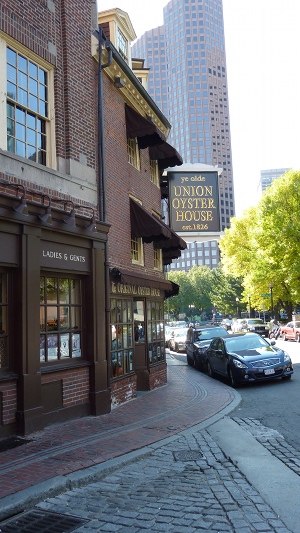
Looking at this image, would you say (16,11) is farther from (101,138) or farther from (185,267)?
(185,267)

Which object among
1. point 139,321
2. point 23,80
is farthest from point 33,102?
point 139,321

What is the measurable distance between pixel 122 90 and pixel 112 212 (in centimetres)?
358

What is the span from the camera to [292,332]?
30047 mm

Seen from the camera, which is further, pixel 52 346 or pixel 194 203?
pixel 194 203

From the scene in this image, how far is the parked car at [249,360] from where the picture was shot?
12656 mm

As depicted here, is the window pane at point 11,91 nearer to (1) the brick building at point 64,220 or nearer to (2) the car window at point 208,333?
(1) the brick building at point 64,220

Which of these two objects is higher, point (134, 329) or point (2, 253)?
point (2, 253)

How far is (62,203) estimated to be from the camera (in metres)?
8.77

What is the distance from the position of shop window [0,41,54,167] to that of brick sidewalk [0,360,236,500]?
4.73 meters

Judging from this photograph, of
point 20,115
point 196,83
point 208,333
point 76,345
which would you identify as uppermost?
point 196,83

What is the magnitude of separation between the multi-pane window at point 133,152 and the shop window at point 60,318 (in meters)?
5.35

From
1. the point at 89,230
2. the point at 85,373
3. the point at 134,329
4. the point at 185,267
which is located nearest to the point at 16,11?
the point at 89,230

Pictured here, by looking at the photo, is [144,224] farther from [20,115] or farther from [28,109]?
[20,115]

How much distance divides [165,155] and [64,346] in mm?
8474
